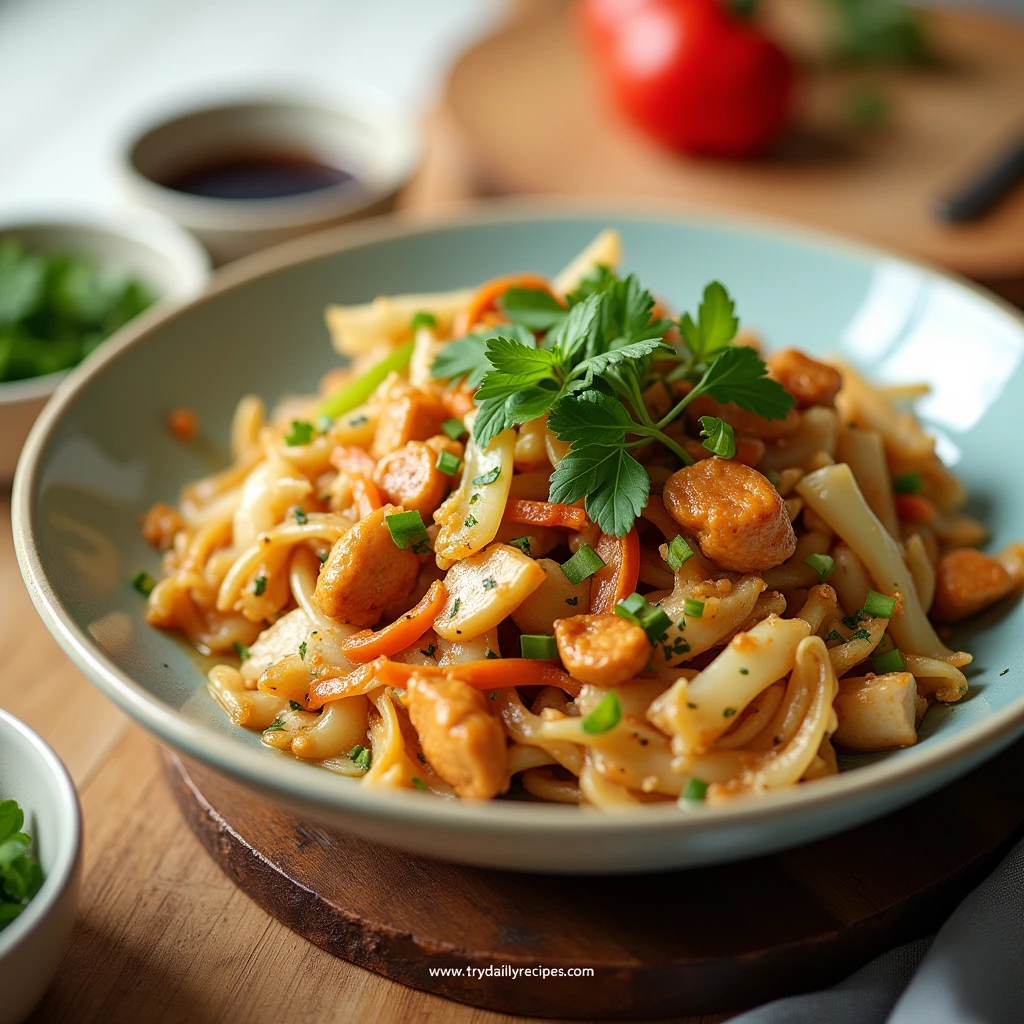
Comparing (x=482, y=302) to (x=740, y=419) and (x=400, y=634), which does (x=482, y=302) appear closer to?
(x=740, y=419)

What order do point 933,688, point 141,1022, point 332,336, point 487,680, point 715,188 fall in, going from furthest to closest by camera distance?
point 715,188, point 332,336, point 933,688, point 487,680, point 141,1022

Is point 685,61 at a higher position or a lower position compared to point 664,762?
higher

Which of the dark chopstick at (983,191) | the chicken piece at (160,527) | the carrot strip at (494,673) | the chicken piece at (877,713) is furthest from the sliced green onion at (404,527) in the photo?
the dark chopstick at (983,191)

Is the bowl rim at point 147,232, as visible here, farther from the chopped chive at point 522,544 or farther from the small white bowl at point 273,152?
the chopped chive at point 522,544

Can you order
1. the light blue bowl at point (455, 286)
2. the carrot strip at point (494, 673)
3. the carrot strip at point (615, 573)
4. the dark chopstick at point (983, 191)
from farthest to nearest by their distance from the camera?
the dark chopstick at point (983, 191), the carrot strip at point (615, 573), the carrot strip at point (494, 673), the light blue bowl at point (455, 286)

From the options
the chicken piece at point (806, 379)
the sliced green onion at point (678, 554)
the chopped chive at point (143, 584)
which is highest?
the chicken piece at point (806, 379)

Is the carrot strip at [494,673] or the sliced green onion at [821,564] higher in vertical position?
the sliced green onion at [821,564]

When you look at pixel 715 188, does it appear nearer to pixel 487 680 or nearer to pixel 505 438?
pixel 505 438

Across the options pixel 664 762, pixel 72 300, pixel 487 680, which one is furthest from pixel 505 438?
pixel 72 300
